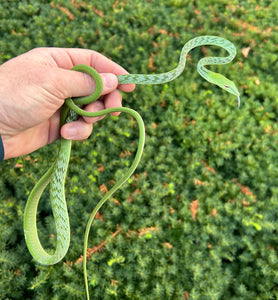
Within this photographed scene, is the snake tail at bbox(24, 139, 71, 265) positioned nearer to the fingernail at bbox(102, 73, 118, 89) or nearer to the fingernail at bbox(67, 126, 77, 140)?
the fingernail at bbox(67, 126, 77, 140)

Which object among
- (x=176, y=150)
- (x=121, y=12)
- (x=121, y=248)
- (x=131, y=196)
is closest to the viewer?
(x=121, y=248)

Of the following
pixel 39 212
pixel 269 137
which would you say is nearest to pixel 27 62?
pixel 39 212

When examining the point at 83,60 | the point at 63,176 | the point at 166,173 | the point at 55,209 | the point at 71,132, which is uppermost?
the point at 83,60

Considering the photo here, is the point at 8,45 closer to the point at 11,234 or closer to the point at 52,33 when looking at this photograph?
the point at 52,33

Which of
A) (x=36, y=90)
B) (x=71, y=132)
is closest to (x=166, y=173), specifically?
(x=71, y=132)

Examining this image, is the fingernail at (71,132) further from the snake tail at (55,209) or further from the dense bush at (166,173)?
the dense bush at (166,173)

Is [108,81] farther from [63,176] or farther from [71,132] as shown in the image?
[63,176]

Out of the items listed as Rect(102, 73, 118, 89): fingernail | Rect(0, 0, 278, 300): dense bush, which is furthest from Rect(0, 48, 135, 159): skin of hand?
Rect(0, 0, 278, 300): dense bush
